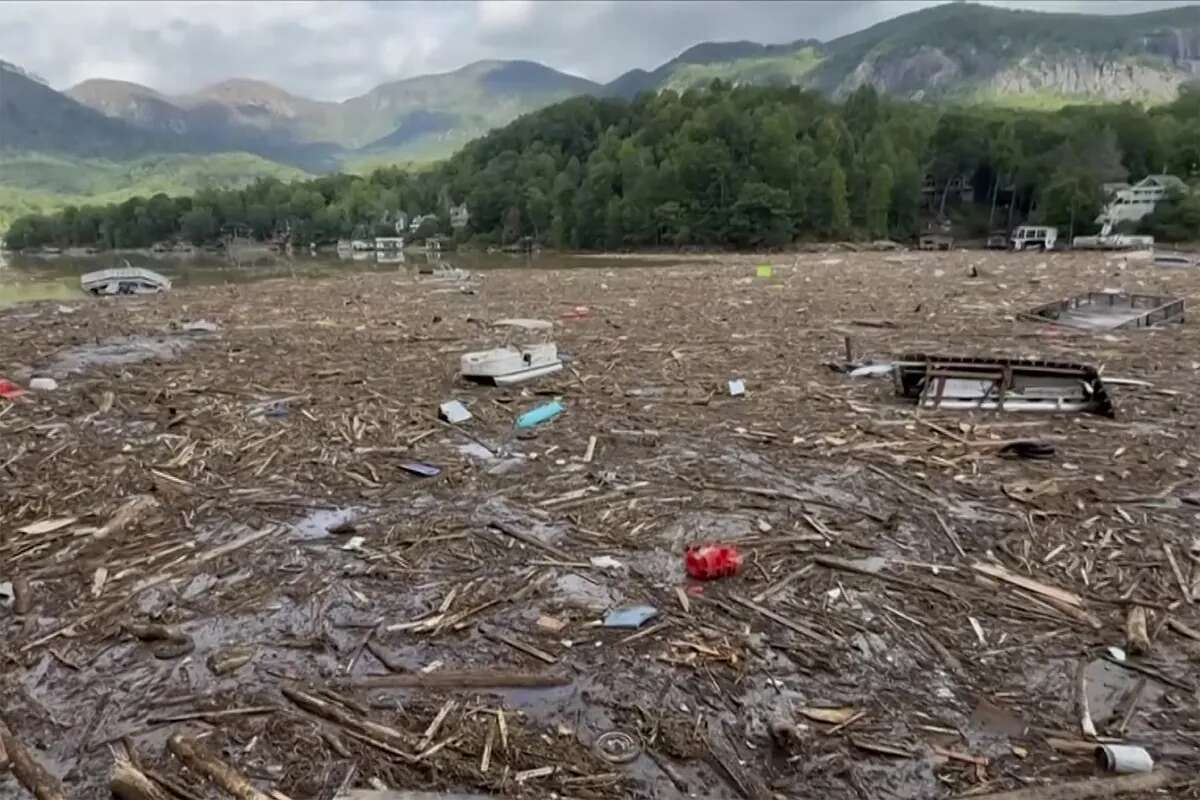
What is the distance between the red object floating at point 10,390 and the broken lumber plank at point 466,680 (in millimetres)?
8385

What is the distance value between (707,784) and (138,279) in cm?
3047

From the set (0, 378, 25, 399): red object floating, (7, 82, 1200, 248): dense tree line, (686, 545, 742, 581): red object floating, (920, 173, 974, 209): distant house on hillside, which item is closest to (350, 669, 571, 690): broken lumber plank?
(686, 545, 742, 581): red object floating

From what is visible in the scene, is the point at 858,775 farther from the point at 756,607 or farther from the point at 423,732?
the point at 423,732

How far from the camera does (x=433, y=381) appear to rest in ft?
34.9

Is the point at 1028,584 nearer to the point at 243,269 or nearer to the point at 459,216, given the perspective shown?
the point at 243,269

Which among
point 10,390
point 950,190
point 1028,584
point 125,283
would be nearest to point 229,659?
point 1028,584

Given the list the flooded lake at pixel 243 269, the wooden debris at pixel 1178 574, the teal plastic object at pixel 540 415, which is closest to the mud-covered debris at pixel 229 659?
the teal plastic object at pixel 540 415

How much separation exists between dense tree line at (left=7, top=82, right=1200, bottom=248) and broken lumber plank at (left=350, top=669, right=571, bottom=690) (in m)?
65.1

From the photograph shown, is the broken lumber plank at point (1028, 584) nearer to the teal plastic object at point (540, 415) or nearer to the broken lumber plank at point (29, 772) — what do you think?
the teal plastic object at point (540, 415)

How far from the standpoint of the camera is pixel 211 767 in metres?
3.22

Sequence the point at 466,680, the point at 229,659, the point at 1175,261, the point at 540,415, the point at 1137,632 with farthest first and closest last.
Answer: the point at 1175,261 < the point at 540,415 < the point at 1137,632 < the point at 229,659 < the point at 466,680

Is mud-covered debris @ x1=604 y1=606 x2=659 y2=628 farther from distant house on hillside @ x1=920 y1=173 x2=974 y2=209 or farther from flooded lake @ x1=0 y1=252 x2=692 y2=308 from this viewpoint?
distant house on hillside @ x1=920 y1=173 x2=974 y2=209

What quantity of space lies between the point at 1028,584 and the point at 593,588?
2.64 meters

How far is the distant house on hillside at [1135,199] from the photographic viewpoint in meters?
59.7
